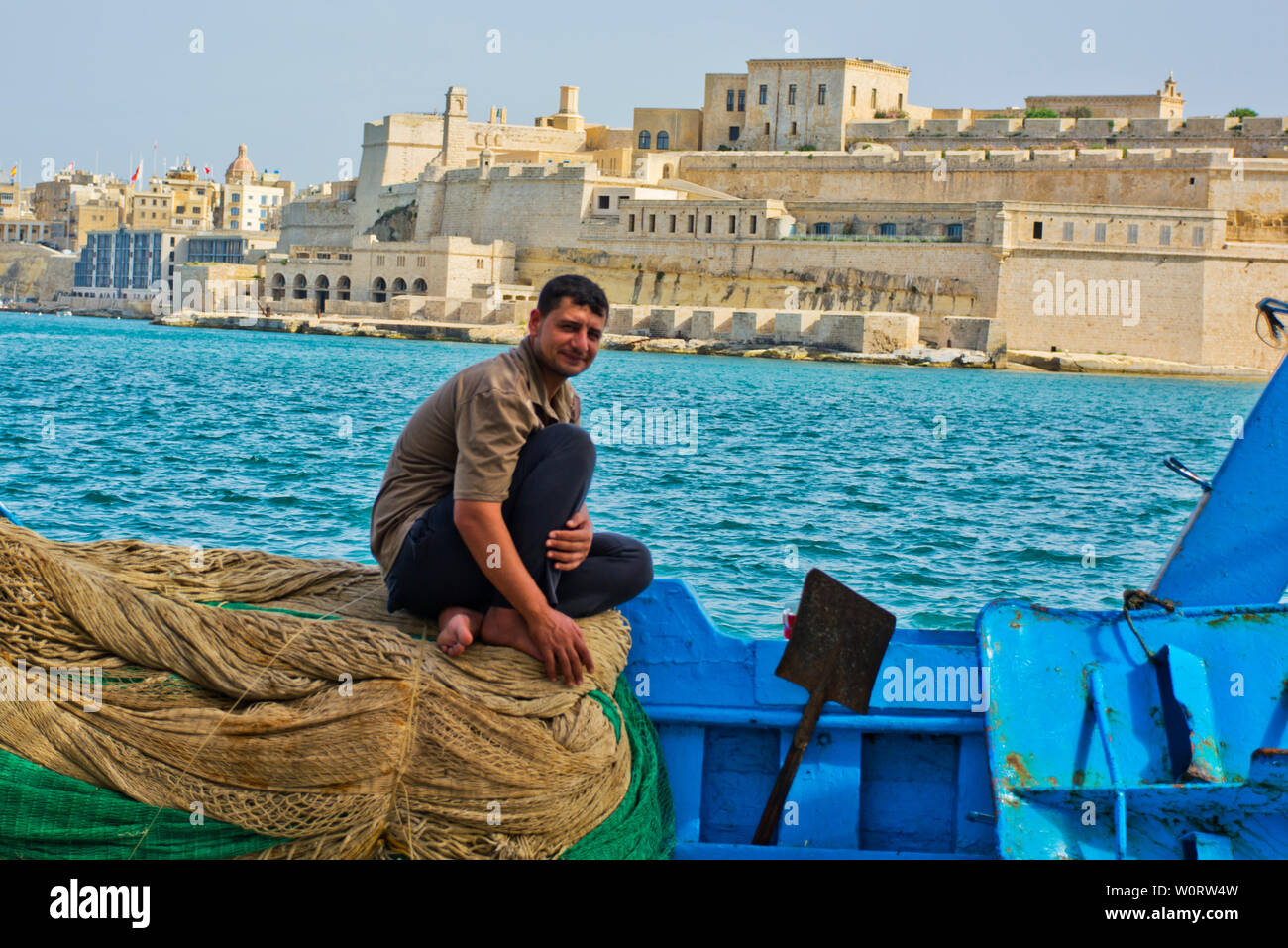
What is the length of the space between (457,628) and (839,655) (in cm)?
84

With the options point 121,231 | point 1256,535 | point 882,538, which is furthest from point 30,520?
point 121,231

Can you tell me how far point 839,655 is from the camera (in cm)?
311

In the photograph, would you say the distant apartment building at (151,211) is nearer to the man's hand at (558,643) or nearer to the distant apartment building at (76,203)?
the distant apartment building at (76,203)

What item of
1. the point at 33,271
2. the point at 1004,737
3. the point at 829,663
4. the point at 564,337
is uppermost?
the point at 33,271

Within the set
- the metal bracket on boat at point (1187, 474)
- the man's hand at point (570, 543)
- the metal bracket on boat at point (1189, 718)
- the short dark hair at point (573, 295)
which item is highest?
the short dark hair at point (573, 295)

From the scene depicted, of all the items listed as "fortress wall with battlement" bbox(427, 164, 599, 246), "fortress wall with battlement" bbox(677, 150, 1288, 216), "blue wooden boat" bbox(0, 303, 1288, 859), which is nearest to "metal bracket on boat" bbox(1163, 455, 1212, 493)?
"blue wooden boat" bbox(0, 303, 1288, 859)

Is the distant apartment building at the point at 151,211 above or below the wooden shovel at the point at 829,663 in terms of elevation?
above

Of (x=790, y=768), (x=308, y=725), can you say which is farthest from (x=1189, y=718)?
(x=308, y=725)

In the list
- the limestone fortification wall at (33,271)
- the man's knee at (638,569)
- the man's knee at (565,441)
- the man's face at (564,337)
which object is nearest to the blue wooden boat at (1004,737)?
the man's knee at (638,569)

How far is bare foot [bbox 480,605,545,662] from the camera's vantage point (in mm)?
2881

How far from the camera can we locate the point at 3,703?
2709 mm

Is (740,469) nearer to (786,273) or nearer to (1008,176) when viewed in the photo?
(786,273)

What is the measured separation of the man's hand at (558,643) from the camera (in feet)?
9.32
